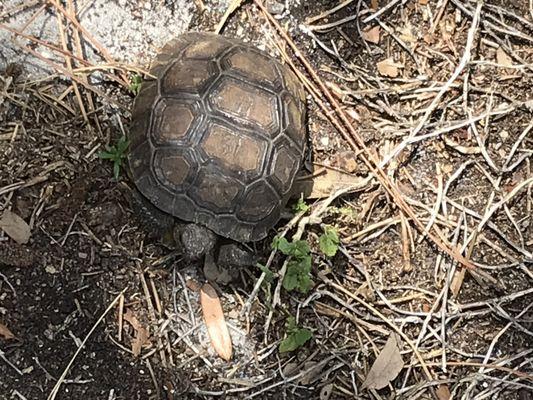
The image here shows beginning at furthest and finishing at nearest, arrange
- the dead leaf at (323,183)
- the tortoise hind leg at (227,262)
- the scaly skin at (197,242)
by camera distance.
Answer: the dead leaf at (323,183) < the tortoise hind leg at (227,262) < the scaly skin at (197,242)

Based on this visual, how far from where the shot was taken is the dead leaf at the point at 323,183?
151 inches

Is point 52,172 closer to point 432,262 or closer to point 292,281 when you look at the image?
point 292,281

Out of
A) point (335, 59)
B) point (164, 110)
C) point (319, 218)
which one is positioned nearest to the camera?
point (164, 110)

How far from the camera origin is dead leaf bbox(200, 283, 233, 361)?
3.69 metres

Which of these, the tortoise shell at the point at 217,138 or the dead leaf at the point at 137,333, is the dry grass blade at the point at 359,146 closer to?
the tortoise shell at the point at 217,138

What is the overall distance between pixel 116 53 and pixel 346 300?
5.02ft

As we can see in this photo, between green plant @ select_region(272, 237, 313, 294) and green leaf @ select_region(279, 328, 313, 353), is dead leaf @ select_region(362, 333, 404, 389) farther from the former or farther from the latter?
green plant @ select_region(272, 237, 313, 294)

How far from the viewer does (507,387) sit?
12.4ft

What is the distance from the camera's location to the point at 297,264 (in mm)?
3629

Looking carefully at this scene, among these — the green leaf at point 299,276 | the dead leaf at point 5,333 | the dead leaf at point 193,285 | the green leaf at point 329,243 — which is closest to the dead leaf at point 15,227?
the dead leaf at point 5,333

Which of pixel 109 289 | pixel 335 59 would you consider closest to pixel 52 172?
pixel 109 289

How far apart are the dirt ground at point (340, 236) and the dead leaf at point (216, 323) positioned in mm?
40

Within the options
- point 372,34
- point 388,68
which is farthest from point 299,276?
point 372,34

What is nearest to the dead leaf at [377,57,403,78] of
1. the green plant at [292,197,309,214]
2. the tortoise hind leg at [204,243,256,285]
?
the green plant at [292,197,309,214]
